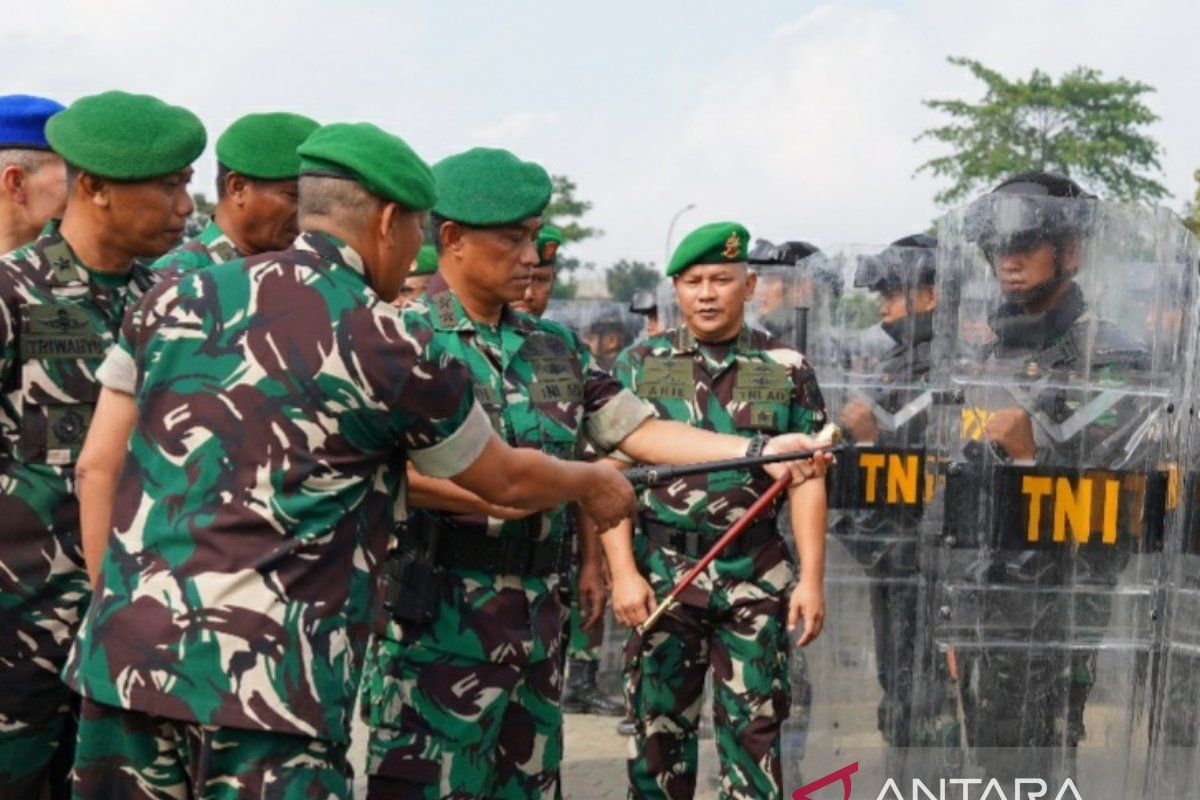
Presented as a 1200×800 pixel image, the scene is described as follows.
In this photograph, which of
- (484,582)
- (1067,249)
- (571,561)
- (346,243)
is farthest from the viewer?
(1067,249)

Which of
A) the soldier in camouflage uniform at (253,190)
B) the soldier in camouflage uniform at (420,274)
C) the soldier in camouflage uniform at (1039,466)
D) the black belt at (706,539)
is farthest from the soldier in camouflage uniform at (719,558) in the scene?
the soldier in camouflage uniform at (420,274)

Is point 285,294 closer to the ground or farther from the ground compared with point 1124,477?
farther from the ground

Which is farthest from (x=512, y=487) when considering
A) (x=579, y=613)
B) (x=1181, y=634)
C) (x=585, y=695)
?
(x=585, y=695)

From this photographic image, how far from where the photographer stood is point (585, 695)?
904 cm

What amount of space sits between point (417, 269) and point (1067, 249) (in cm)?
394

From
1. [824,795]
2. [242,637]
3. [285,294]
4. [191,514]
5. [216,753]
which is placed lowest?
[824,795]

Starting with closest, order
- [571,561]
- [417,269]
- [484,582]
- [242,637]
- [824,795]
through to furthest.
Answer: [242,637] < [484,582] < [571,561] < [824,795] < [417,269]

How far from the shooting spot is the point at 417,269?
8.42 metres

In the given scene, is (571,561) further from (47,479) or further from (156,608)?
(156,608)

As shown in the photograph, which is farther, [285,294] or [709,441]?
[709,441]

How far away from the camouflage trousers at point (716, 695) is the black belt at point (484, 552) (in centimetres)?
153

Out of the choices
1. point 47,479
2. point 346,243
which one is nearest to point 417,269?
point 47,479

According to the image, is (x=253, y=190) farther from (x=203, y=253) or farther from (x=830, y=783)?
(x=830, y=783)

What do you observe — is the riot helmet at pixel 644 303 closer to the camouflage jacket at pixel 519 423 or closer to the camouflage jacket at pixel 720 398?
the camouflage jacket at pixel 720 398
